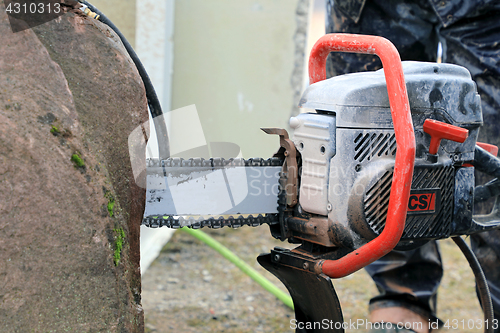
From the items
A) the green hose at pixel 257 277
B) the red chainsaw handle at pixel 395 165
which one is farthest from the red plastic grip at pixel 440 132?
the green hose at pixel 257 277

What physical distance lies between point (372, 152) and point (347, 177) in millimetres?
89

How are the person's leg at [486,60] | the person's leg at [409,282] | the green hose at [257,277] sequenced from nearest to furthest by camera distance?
the person's leg at [486,60], the person's leg at [409,282], the green hose at [257,277]

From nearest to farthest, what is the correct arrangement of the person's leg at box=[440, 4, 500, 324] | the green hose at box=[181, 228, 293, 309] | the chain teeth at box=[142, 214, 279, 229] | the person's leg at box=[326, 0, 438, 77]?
the chain teeth at box=[142, 214, 279, 229]
the person's leg at box=[440, 4, 500, 324]
the person's leg at box=[326, 0, 438, 77]
the green hose at box=[181, 228, 293, 309]

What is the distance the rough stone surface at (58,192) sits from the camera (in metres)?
0.76

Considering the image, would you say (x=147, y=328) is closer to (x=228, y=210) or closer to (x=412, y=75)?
(x=228, y=210)

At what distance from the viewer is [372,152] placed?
1.06 m

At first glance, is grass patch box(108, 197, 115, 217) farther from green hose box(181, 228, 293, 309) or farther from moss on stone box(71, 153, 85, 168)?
green hose box(181, 228, 293, 309)

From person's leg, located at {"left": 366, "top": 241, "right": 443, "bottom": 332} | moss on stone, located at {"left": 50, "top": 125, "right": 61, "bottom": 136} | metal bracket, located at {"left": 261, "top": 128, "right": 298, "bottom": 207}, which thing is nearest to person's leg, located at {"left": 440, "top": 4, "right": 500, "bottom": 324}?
person's leg, located at {"left": 366, "top": 241, "right": 443, "bottom": 332}

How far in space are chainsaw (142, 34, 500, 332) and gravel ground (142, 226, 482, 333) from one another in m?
1.02

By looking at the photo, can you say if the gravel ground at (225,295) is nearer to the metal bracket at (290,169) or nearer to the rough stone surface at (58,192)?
the metal bracket at (290,169)

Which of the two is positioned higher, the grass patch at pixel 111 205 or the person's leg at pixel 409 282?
the grass patch at pixel 111 205

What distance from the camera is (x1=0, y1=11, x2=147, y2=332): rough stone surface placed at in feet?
2.49

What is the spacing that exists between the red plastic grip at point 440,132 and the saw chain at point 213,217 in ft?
1.18

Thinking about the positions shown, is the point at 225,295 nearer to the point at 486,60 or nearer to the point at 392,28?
the point at 392,28
